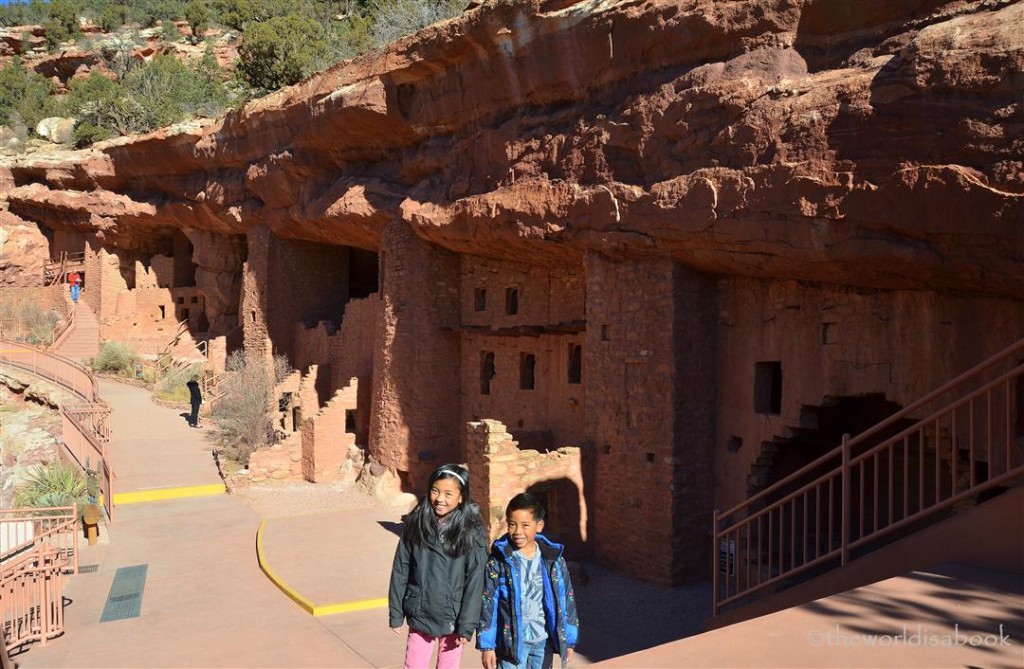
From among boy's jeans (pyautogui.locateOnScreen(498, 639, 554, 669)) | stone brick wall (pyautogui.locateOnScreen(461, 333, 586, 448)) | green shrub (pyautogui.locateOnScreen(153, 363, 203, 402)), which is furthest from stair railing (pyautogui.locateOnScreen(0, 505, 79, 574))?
green shrub (pyautogui.locateOnScreen(153, 363, 203, 402))

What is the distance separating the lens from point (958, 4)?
9.42m

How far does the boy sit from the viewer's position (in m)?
5.37

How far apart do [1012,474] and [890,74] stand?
17.8ft

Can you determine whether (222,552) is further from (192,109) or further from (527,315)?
(192,109)

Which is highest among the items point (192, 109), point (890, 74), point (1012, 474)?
point (192, 109)

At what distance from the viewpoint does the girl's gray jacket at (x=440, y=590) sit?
542cm

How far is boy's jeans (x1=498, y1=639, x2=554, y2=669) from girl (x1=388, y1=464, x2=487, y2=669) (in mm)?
310

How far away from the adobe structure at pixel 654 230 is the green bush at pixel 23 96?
21.4 metres

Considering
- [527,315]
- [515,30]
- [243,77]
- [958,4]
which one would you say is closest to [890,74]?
[958,4]

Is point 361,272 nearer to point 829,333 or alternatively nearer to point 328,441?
point 328,441

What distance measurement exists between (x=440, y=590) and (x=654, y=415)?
820 centimetres

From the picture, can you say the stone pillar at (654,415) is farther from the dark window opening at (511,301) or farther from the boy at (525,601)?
the boy at (525,601)

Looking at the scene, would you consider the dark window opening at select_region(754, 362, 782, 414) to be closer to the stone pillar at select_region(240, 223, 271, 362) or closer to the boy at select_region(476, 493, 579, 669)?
the boy at select_region(476, 493, 579, 669)

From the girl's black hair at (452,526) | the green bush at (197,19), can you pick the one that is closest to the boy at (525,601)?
the girl's black hair at (452,526)
